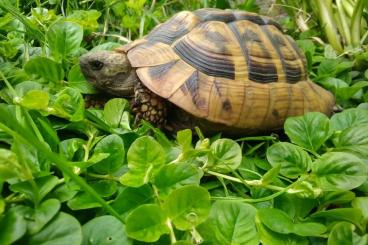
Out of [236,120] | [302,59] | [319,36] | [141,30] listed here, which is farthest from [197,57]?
[319,36]

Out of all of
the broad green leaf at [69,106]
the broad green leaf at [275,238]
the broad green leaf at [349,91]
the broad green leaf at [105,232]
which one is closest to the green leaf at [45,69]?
the broad green leaf at [69,106]

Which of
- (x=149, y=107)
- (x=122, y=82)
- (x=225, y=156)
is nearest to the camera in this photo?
(x=225, y=156)

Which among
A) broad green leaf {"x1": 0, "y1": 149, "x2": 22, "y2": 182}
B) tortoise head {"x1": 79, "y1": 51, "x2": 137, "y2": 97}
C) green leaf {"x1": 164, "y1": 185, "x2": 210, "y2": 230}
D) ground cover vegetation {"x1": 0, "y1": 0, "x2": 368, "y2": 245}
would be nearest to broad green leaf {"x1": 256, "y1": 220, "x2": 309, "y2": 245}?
ground cover vegetation {"x1": 0, "y1": 0, "x2": 368, "y2": 245}

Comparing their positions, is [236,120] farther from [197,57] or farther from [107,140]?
[107,140]

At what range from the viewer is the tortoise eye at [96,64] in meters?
0.92

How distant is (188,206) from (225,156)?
0.62 ft

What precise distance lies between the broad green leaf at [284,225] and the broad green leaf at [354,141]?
0.85 feet

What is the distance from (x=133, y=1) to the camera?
136cm

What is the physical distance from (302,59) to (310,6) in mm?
732

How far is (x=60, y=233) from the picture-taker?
1.46 feet

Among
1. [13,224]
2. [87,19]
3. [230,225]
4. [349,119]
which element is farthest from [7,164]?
[87,19]

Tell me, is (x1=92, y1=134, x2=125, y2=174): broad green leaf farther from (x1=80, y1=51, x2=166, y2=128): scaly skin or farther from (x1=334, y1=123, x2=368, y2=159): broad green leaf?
(x1=334, y1=123, x2=368, y2=159): broad green leaf

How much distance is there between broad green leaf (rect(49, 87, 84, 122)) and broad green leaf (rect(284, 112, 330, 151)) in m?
0.43

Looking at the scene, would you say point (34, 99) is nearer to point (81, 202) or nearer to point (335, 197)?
point (81, 202)
